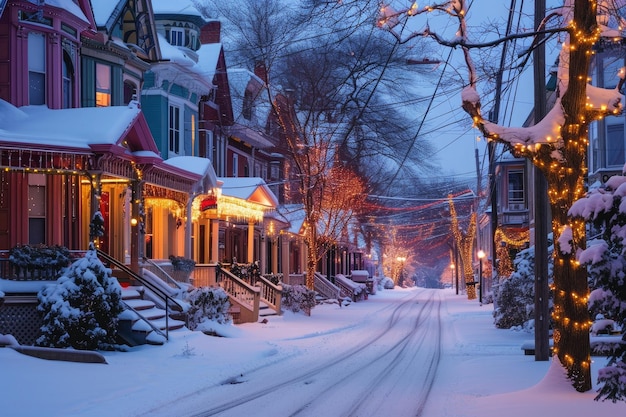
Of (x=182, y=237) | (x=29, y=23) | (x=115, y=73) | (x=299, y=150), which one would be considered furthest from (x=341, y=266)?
(x=29, y=23)

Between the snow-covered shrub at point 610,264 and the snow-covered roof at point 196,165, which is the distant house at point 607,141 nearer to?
the snow-covered roof at point 196,165

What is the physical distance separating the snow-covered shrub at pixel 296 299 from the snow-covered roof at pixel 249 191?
3.67 m

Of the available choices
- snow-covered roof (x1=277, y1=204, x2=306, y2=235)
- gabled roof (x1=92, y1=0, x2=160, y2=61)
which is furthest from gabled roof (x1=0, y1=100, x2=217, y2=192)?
snow-covered roof (x1=277, y1=204, x2=306, y2=235)

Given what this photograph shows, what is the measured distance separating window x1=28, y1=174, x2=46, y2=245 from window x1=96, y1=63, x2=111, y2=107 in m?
4.85

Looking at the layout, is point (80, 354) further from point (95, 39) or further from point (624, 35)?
point (95, 39)

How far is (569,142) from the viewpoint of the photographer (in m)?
12.6

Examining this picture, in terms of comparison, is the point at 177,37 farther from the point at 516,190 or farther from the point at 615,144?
the point at 516,190

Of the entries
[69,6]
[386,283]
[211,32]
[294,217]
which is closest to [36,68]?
[69,6]

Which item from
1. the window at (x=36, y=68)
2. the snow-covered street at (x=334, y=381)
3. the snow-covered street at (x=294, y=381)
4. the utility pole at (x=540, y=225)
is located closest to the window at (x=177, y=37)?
the window at (x=36, y=68)

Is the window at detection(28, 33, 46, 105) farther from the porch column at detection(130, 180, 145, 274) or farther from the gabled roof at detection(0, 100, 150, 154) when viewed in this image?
the porch column at detection(130, 180, 145, 274)

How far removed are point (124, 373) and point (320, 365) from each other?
4.56m

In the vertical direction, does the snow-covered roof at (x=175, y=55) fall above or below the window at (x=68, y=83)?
above

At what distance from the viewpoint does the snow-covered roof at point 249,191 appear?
34.6 m

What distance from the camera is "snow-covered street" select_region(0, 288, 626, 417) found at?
12.0 meters
